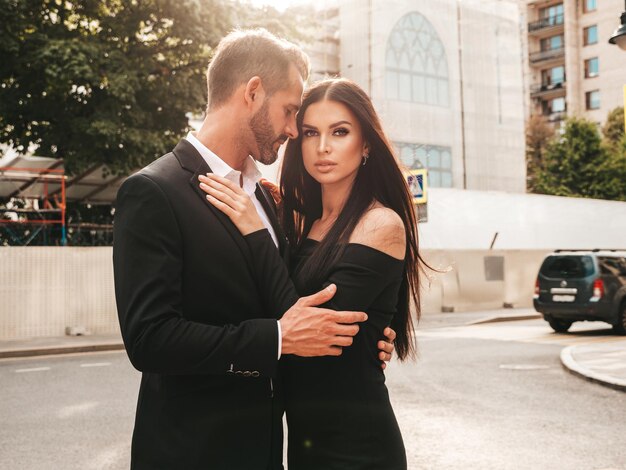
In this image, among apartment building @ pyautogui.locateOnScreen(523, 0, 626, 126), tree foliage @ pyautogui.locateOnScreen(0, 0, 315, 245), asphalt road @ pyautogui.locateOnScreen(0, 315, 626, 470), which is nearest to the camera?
asphalt road @ pyautogui.locateOnScreen(0, 315, 626, 470)

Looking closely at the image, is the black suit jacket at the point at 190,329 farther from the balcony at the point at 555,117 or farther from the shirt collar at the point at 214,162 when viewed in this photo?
the balcony at the point at 555,117

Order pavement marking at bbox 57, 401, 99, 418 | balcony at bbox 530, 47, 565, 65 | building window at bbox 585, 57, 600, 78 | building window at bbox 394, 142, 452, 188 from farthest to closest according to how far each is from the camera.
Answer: balcony at bbox 530, 47, 565, 65 → building window at bbox 585, 57, 600, 78 → building window at bbox 394, 142, 452, 188 → pavement marking at bbox 57, 401, 99, 418

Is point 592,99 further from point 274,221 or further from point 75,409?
point 274,221

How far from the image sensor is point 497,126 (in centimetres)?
4384

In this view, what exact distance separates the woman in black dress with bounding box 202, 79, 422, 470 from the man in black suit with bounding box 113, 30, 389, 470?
91 millimetres

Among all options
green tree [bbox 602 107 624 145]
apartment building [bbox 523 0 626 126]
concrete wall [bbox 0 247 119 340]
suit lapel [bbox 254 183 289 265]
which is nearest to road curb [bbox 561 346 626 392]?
suit lapel [bbox 254 183 289 265]

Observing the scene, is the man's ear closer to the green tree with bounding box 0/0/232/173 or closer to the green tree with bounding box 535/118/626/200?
the green tree with bounding box 0/0/232/173

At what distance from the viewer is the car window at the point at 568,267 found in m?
15.4

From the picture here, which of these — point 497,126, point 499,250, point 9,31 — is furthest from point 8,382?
point 497,126

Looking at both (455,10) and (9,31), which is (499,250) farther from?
(455,10)

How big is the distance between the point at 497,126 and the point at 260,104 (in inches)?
1711

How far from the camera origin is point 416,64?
42.2 meters

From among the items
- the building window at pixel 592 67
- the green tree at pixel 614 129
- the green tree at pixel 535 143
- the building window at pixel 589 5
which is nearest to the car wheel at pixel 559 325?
the green tree at pixel 614 129

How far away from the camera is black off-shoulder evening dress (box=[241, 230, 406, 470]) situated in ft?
7.68
